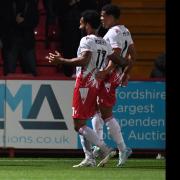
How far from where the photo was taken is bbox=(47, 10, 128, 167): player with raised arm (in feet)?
25.7

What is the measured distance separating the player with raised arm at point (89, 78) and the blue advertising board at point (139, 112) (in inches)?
82.3

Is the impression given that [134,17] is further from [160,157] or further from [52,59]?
[52,59]

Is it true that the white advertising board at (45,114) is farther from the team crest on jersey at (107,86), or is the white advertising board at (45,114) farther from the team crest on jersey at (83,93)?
the team crest on jersey at (83,93)

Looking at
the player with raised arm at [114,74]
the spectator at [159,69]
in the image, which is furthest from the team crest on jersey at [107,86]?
the spectator at [159,69]

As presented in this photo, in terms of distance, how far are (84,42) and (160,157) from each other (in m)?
3.42

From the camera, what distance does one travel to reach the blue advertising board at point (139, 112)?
33.9ft

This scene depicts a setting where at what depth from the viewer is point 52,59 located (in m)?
7.31

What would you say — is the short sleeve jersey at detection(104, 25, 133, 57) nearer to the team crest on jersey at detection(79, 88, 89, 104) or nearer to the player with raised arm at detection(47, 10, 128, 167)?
the player with raised arm at detection(47, 10, 128, 167)

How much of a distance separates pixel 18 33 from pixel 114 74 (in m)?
4.25

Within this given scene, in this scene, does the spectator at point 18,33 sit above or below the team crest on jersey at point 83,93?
above

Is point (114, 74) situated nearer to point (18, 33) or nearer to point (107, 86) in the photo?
point (107, 86)

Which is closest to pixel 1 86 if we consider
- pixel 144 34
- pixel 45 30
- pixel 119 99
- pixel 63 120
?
pixel 63 120

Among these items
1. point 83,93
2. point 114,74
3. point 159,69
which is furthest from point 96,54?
point 159,69

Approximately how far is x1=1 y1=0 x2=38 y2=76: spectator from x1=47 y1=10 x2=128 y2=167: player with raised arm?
4.50 metres
